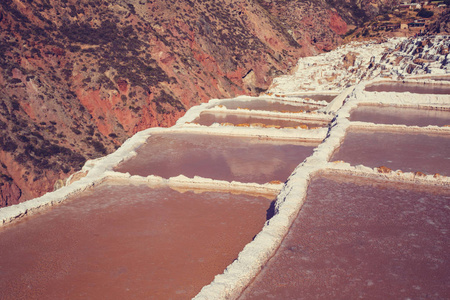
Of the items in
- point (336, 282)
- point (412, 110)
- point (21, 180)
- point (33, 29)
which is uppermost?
point (33, 29)

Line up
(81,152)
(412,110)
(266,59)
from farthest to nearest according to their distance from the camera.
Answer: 1. (266,59)
2. (81,152)
3. (412,110)

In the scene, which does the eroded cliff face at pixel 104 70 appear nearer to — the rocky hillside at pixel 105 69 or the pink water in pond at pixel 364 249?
the rocky hillside at pixel 105 69

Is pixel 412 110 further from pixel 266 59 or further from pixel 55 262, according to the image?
pixel 266 59

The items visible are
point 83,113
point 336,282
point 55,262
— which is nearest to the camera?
point 336,282

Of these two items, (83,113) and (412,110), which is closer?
(412,110)

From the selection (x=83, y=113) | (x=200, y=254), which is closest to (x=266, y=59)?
(x=83, y=113)

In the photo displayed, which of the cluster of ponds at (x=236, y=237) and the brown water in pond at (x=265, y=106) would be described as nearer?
the cluster of ponds at (x=236, y=237)

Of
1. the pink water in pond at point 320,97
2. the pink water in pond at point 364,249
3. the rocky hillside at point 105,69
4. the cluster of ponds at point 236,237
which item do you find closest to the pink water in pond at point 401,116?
the cluster of ponds at point 236,237

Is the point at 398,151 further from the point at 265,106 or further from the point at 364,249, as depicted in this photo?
the point at 265,106
